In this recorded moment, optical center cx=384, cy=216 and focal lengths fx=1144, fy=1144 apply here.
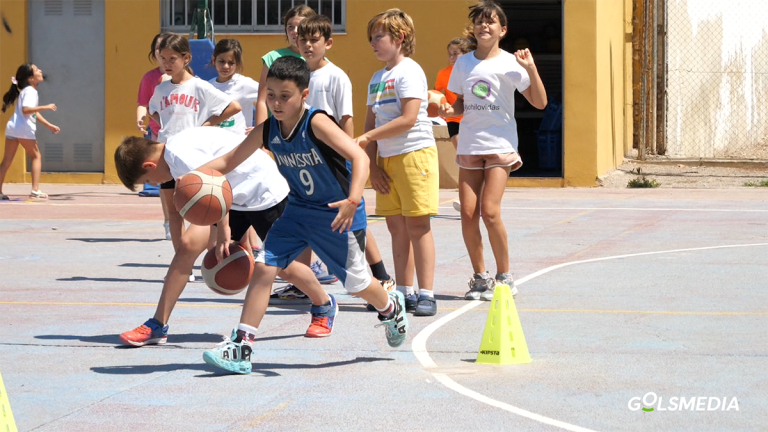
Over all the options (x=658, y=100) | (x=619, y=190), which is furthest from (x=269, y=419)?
(x=658, y=100)

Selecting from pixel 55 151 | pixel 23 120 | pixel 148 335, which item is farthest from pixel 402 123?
pixel 55 151

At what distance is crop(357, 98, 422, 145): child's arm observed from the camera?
723 centimetres

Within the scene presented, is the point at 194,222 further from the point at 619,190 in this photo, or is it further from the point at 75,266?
the point at 619,190

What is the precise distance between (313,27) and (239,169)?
1.44 meters

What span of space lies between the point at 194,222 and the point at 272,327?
4.06ft

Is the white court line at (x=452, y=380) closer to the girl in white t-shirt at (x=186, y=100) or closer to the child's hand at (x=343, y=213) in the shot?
the child's hand at (x=343, y=213)

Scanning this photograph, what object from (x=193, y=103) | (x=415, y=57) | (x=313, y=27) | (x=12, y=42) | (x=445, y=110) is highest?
(x=12, y=42)

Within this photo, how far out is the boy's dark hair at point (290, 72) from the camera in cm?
580

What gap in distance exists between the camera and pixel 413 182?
748 centimetres

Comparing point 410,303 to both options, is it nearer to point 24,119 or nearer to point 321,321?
point 321,321

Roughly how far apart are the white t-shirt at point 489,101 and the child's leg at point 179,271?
95.1 inches

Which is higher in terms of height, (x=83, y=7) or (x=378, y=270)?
(x=83, y=7)

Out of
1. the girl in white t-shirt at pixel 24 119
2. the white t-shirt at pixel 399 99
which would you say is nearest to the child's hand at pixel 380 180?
the white t-shirt at pixel 399 99

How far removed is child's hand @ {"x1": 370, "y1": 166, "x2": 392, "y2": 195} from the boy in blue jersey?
1.49 meters
